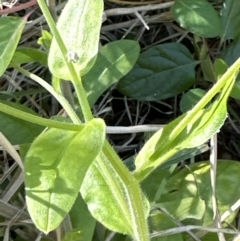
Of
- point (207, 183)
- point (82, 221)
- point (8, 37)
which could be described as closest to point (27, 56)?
point (8, 37)

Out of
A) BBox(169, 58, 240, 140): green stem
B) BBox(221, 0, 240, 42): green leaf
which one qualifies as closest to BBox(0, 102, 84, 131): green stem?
BBox(169, 58, 240, 140): green stem

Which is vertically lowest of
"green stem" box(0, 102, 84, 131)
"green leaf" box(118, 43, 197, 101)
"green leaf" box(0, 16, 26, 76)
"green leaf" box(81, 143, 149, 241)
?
"green leaf" box(118, 43, 197, 101)

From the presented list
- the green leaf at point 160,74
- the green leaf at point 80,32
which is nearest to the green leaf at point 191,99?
the green leaf at point 160,74

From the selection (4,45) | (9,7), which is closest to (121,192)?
(4,45)

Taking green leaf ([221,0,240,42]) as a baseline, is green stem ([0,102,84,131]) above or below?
above

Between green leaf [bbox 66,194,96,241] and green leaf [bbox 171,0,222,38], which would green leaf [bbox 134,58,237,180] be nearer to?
green leaf [bbox 66,194,96,241]

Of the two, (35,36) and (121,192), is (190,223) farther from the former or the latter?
(35,36)

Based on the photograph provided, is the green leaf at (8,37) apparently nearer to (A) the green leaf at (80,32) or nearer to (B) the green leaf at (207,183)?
(A) the green leaf at (80,32)
